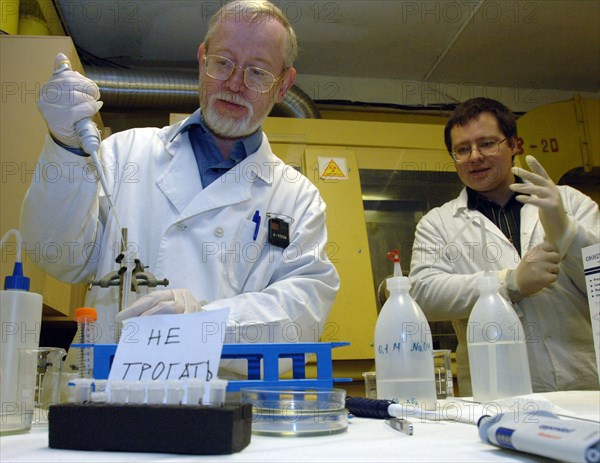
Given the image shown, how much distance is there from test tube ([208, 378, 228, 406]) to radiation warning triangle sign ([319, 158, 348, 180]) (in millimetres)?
1884

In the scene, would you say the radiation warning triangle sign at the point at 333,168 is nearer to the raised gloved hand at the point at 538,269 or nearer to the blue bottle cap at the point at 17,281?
the raised gloved hand at the point at 538,269

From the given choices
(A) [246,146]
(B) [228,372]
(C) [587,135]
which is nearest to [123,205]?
(A) [246,146]

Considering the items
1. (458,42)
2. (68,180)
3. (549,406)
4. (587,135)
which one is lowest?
(549,406)

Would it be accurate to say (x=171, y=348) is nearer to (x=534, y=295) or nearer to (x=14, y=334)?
(x=14, y=334)

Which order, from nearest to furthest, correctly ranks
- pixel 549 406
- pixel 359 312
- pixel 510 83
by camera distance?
pixel 549 406
pixel 359 312
pixel 510 83

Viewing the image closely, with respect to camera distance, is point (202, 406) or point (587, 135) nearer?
point (202, 406)

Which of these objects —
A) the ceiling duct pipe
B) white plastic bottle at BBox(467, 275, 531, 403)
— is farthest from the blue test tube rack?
the ceiling duct pipe

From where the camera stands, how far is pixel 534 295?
5.13ft

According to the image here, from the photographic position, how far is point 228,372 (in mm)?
894

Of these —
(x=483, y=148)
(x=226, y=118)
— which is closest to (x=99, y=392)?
(x=226, y=118)

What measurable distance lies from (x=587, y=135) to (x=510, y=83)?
64 centimetres

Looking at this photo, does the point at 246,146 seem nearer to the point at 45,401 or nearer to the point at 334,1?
the point at 45,401

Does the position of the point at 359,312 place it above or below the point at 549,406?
above

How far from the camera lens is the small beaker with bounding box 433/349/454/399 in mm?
922
